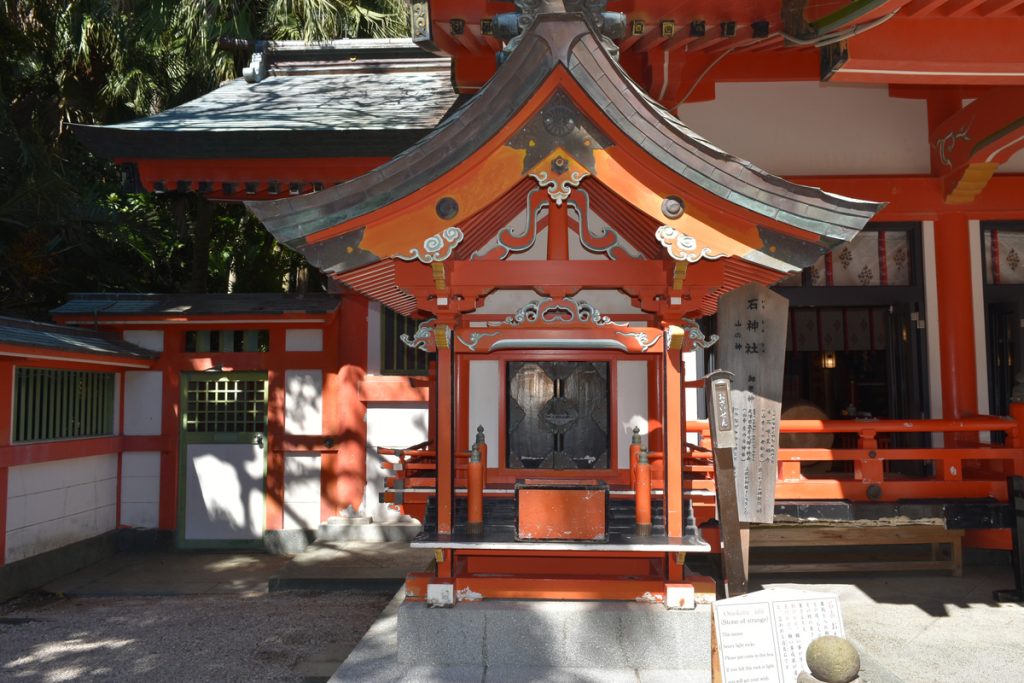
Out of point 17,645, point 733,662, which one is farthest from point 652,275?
point 17,645

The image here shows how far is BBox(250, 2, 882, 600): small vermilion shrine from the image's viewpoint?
4844 millimetres

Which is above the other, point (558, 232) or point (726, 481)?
point (558, 232)

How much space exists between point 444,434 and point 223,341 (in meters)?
6.37

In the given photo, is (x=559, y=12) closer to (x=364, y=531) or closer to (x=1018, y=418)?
(x=1018, y=418)

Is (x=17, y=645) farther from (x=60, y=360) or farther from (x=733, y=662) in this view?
(x=733, y=662)


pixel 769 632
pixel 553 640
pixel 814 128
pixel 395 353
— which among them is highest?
pixel 814 128

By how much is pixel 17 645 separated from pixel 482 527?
14.5 ft

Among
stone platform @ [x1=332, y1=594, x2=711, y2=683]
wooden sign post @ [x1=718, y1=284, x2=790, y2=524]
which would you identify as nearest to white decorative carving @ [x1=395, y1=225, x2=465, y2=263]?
stone platform @ [x1=332, y1=594, x2=711, y2=683]

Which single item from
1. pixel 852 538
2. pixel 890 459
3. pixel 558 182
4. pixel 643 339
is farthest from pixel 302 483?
pixel 890 459

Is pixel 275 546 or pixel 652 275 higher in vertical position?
pixel 652 275

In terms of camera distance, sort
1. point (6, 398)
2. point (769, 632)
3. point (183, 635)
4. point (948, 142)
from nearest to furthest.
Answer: point (769, 632), point (183, 635), point (948, 142), point (6, 398)

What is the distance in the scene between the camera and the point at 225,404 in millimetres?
10711

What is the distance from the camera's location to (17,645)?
6758 millimetres

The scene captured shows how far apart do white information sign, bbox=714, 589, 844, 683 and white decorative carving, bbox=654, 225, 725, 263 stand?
2.06 m
